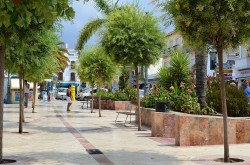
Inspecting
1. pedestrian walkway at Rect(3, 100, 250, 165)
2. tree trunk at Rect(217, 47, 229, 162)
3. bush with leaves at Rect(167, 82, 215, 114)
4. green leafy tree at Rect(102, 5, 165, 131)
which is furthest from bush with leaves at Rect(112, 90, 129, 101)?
tree trunk at Rect(217, 47, 229, 162)

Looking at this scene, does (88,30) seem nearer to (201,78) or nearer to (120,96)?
(120,96)

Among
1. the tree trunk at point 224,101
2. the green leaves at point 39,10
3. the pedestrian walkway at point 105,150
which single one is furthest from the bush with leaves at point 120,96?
the green leaves at point 39,10

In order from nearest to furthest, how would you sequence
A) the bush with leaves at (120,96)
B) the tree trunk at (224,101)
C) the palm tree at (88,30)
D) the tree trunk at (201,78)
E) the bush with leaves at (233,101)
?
the tree trunk at (224,101) → the bush with leaves at (233,101) → the tree trunk at (201,78) → the palm tree at (88,30) → the bush with leaves at (120,96)

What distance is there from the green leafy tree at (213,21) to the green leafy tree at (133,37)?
524cm

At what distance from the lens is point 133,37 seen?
1355cm

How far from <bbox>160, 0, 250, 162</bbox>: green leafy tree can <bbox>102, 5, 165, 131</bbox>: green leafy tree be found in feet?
17.2

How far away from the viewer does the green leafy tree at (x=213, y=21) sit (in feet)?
24.7

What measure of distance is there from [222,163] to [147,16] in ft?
23.6

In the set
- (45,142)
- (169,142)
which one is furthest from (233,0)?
(45,142)

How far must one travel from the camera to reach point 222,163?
777cm

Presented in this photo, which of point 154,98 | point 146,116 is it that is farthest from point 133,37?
point 146,116

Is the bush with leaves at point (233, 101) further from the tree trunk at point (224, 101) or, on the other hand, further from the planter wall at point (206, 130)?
the tree trunk at point (224, 101)

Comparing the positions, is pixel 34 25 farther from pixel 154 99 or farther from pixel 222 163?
pixel 154 99

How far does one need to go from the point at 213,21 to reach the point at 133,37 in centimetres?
610
